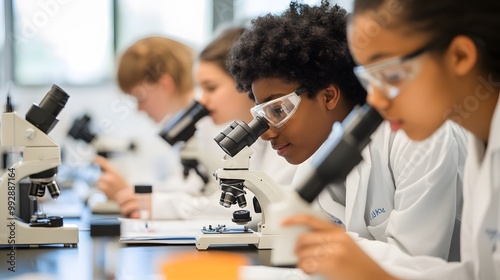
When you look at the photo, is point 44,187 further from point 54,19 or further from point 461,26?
point 54,19

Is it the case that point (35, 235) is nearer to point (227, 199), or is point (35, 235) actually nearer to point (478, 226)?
point (227, 199)

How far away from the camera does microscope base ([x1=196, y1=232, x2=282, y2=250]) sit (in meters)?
2.26

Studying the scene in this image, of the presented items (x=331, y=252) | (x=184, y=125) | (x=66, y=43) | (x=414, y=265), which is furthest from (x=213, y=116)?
(x=66, y=43)

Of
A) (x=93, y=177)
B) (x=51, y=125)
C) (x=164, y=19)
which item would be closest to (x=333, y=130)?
(x=51, y=125)

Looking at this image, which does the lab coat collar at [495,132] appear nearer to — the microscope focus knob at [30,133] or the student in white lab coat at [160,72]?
the microscope focus knob at [30,133]

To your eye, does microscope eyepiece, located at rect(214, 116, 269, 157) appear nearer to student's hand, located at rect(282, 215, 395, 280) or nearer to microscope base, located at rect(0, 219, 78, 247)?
microscope base, located at rect(0, 219, 78, 247)

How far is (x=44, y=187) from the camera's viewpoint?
7.82ft

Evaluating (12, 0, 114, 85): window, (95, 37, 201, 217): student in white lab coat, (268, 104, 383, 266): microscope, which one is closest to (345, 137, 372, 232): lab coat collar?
(268, 104, 383, 266): microscope

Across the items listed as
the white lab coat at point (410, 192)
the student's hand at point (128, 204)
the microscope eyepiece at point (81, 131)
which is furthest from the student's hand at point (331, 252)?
the microscope eyepiece at point (81, 131)

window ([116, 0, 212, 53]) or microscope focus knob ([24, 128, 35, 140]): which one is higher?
window ([116, 0, 212, 53])

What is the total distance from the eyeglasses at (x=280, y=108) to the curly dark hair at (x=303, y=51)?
2.0 inches

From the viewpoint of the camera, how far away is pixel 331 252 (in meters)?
1.22

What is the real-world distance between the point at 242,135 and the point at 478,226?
89 centimetres

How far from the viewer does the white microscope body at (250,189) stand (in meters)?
2.23
